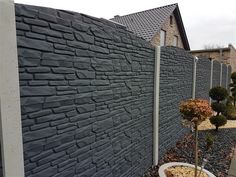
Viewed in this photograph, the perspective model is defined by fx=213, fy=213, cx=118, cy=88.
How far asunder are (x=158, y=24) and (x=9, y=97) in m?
14.5

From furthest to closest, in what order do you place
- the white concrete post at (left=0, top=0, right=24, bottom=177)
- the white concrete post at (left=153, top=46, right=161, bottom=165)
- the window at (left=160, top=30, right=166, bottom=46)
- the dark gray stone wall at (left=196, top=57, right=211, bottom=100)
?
1. the window at (left=160, top=30, right=166, bottom=46)
2. the dark gray stone wall at (left=196, top=57, right=211, bottom=100)
3. the white concrete post at (left=153, top=46, right=161, bottom=165)
4. the white concrete post at (left=0, top=0, right=24, bottom=177)

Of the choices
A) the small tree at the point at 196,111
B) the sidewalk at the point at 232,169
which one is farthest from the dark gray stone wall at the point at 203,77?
the small tree at the point at 196,111

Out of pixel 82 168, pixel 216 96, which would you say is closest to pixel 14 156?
pixel 82 168

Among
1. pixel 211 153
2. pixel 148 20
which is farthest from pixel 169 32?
pixel 211 153

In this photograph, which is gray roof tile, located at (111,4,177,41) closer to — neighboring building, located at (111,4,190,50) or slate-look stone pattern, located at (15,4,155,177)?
neighboring building, located at (111,4,190,50)

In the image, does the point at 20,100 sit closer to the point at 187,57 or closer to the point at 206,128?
the point at 187,57

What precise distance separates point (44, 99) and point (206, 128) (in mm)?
6770

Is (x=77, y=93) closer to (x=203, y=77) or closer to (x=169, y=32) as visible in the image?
(x=203, y=77)

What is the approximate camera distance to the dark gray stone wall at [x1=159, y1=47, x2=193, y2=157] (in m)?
4.64

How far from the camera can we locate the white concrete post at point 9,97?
1.50 meters

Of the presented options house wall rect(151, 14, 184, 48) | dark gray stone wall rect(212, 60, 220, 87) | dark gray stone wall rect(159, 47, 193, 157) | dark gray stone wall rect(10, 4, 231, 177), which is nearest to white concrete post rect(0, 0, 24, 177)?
dark gray stone wall rect(10, 4, 231, 177)

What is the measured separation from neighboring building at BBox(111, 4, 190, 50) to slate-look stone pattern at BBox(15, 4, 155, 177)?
11.3m

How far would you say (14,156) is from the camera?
64.0 inches

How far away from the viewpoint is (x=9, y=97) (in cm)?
156
